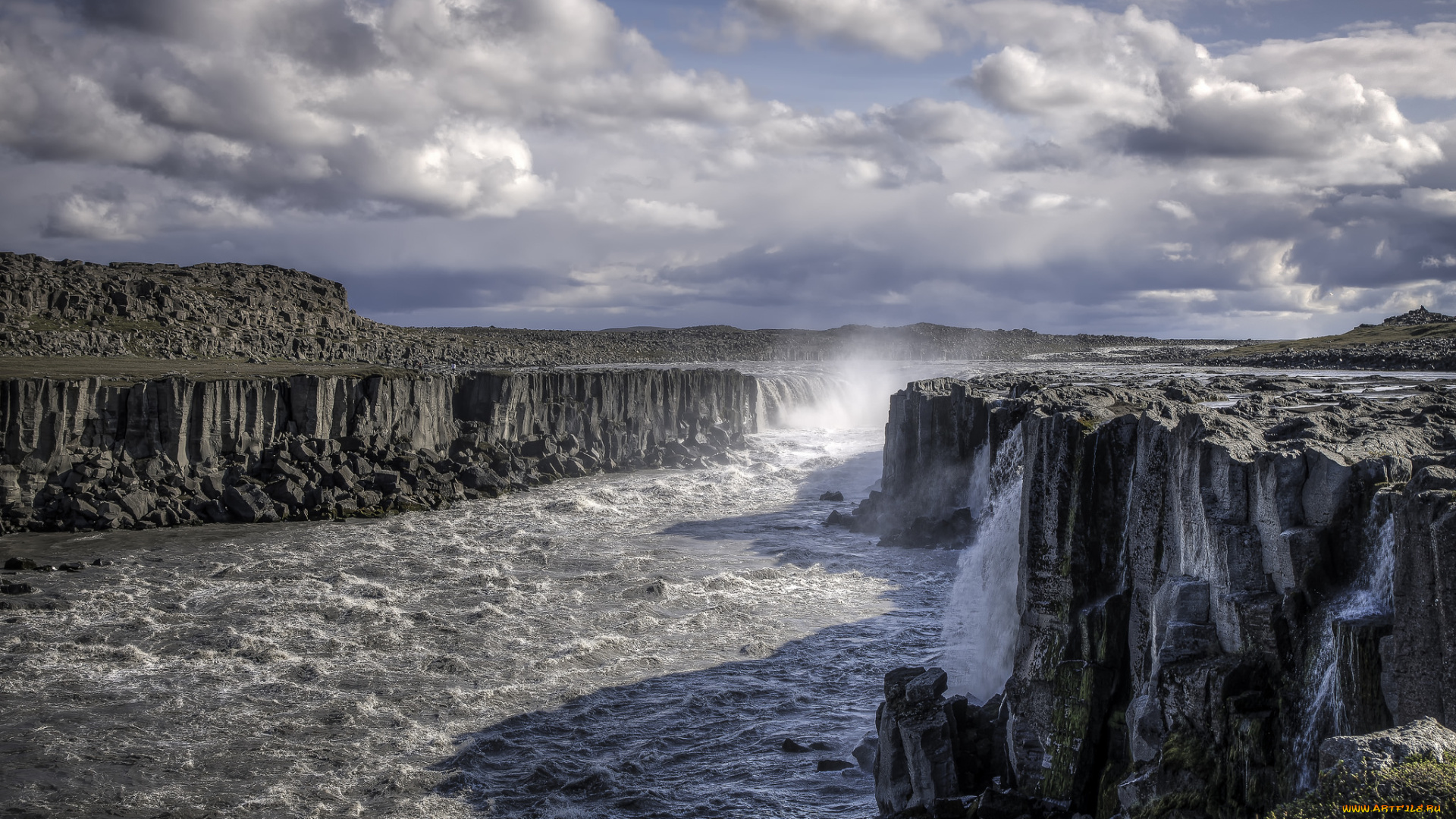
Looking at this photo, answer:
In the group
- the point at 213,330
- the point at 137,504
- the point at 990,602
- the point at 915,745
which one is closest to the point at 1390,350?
the point at 990,602

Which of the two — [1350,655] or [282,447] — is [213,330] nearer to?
[282,447]

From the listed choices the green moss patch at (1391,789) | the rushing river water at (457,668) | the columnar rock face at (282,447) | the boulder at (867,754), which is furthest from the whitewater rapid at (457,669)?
the green moss patch at (1391,789)

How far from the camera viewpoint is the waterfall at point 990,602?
17.2 meters

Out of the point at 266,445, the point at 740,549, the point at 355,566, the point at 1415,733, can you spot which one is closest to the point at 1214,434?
the point at 1415,733

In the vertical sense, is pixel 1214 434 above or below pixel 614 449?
above

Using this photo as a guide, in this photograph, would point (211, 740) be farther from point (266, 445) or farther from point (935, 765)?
point (266, 445)

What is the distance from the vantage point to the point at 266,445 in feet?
128

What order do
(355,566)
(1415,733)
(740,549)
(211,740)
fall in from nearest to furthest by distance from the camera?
(1415,733) < (211,740) < (355,566) < (740,549)

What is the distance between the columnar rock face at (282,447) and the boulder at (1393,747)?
35.4 meters

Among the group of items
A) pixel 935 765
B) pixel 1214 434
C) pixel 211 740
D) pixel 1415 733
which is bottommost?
pixel 211 740

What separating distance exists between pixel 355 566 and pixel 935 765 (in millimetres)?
21292

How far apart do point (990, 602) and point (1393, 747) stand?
1294 cm

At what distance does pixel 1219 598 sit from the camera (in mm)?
9656

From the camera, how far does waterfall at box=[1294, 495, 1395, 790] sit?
7848 mm
